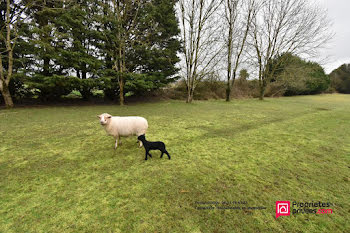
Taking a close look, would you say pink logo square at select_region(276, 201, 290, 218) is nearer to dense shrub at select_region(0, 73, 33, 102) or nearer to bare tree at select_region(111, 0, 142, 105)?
bare tree at select_region(111, 0, 142, 105)

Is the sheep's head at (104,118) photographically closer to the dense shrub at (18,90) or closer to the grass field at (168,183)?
the grass field at (168,183)

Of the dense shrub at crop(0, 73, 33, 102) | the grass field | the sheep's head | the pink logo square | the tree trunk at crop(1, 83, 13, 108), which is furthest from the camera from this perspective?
the dense shrub at crop(0, 73, 33, 102)

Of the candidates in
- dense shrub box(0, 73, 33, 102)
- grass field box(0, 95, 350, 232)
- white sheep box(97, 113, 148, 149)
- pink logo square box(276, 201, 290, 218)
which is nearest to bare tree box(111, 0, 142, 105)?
dense shrub box(0, 73, 33, 102)

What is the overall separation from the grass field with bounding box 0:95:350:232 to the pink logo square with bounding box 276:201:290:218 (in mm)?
68

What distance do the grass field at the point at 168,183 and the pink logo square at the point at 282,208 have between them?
0.07 m

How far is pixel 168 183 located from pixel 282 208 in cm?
177

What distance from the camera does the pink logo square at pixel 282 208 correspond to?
1.86 m

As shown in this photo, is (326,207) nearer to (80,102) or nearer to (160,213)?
(160,213)

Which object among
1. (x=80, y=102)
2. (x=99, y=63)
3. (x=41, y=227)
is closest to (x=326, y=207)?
(x=41, y=227)

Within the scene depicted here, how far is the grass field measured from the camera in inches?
66.7

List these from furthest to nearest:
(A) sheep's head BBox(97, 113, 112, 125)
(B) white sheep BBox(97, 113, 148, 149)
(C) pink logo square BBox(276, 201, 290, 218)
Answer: (B) white sheep BBox(97, 113, 148, 149) → (A) sheep's head BBox(97, 113, 112, 125) → (C) pink logo square BBox(276, 201, 290, 218)

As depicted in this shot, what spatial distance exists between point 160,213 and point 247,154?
111 inches

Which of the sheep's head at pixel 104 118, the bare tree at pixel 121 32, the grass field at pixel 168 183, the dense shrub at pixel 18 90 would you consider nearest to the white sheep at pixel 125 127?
the sheep's head at pixel 104 118

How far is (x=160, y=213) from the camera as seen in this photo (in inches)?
71.7
